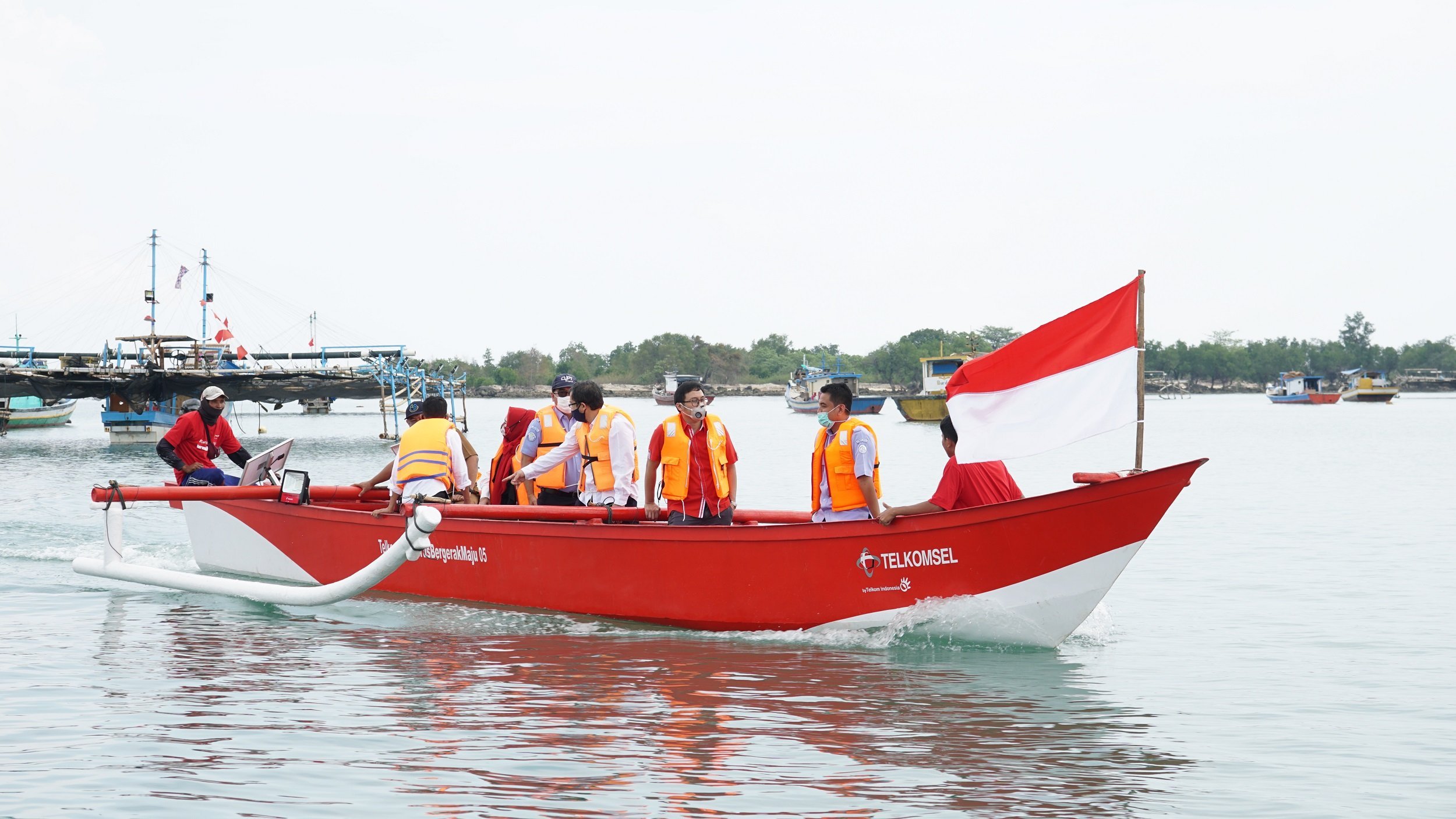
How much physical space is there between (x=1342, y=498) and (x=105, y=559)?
886 inches

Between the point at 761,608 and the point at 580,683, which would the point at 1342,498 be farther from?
the point at 580,683

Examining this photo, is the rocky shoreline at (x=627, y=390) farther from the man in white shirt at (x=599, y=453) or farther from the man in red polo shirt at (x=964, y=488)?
the man in red polo shirt at (x=964, y=488)

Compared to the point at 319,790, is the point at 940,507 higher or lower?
higher

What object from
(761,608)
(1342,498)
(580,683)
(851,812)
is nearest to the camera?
(851,812)

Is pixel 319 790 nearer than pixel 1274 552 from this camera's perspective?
Yes

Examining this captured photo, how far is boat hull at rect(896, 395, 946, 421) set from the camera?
218 ft

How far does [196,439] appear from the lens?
43.6ft

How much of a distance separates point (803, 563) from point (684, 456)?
1.29 metres

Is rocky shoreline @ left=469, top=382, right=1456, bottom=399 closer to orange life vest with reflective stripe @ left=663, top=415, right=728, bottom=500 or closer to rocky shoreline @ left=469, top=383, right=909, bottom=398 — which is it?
rocky shoreline @ left=469, top=383, right=909, bottom=398

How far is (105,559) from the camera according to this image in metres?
12.2

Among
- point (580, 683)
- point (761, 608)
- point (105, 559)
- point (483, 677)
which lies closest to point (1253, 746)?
point (761, 608)

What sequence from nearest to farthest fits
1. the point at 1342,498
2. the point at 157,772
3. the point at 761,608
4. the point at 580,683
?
1. the point at 157,772
2. the point at 580,683
3. the point at 761,608
4. the point at 1342,498

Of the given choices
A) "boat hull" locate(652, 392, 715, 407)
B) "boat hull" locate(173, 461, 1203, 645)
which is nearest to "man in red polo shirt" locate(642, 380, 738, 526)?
"boat hull" locate(173, 461, 1203, 645)

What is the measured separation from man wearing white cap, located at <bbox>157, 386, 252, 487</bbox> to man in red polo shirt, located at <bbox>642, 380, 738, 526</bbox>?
570 cm
